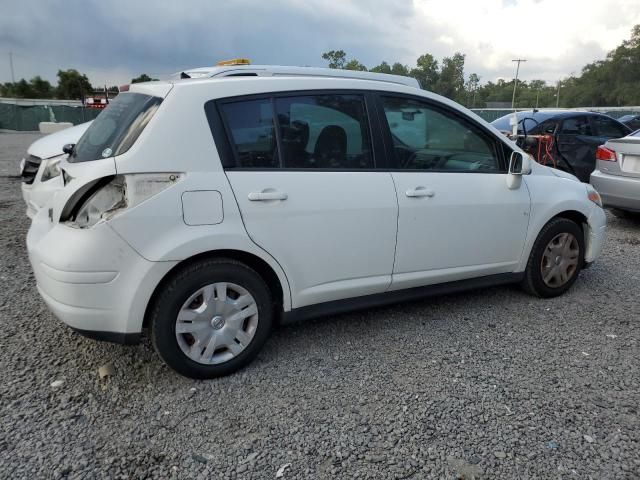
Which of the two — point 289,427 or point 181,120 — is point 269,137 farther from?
point 289,427

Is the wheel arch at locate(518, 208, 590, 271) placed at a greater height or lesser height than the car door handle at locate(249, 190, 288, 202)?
lesser

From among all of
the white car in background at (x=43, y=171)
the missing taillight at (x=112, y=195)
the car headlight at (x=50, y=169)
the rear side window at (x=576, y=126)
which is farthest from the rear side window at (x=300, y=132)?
the rear side window at (x=576, y=126)

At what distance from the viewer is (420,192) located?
135 inches

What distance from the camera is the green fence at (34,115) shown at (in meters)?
31.3

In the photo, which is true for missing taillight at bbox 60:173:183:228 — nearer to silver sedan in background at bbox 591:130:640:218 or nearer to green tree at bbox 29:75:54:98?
silver sedan in background at bbox 591:130:640:218

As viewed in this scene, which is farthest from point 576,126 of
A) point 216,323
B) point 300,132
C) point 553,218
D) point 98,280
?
point 98,280

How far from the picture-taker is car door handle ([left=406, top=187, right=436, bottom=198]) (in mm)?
3412

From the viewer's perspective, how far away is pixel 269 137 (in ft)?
10.0

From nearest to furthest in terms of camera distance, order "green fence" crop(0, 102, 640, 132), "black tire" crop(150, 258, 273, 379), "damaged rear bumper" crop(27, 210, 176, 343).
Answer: "damaged rear bumper" crop(27, 210, 176, 343), "black tire" crop(150, 258, 273, 379), "green fence" crop(0, 102, 640, 132)

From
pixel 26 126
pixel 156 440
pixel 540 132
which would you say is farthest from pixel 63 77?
pixel 156 440

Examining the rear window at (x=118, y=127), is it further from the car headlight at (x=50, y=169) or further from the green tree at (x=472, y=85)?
the green tree at (x=472, y=85)

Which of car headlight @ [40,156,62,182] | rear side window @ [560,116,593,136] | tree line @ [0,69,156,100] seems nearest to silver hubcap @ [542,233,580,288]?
car headlight @ [40,156,62,182]

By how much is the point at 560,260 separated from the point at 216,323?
298cm

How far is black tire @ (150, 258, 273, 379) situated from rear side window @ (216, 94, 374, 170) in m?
0.61
